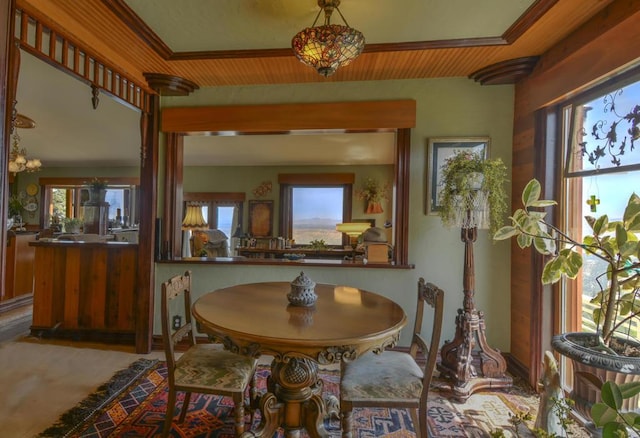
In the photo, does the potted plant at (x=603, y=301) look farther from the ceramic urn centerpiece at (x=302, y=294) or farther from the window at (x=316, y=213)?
the window at (x=316, y=213)

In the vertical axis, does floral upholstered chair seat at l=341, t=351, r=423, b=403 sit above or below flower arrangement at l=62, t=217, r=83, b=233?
below

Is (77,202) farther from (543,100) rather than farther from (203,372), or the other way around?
(543,100)

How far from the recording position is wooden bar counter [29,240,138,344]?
3.23 m

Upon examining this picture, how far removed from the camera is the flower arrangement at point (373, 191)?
679 centimetres

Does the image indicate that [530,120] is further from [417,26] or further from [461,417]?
[461,417]

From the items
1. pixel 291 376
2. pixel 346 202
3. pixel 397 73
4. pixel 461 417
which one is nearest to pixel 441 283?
pixel 461 417

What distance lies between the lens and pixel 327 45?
161cm

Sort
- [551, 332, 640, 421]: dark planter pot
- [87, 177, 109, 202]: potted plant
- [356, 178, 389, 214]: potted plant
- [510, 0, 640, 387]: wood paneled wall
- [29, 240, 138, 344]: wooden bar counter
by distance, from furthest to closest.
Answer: [356, 178, 389, 214]: potted plant, [87, 177, 109, 202]: potted plant, [29, 240, 138, 344]: wooden bar counter, [510, 0, 640, 387]: wood paneled wall, [551, 332, 640, 421]: dark planter pot

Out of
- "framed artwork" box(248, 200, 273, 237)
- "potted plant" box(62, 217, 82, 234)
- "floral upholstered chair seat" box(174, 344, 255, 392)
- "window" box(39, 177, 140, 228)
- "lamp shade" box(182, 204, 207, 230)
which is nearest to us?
"floral upholstered chair seat" box(174, 344, 255, 392)

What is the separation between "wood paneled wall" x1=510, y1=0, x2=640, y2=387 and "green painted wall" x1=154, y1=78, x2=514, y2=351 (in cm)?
9

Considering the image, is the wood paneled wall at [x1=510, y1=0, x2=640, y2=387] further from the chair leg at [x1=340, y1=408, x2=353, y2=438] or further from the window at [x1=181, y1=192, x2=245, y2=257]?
the window at [x1=181, y1=192, x2=245, y2=257]

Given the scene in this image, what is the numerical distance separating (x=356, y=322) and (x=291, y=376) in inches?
19.2

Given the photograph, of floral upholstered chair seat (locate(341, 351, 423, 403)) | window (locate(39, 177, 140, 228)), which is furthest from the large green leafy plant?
window (locate(39, 177, 140, 228))

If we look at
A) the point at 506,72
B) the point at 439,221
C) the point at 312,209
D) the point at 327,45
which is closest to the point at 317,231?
the point at 312,209
